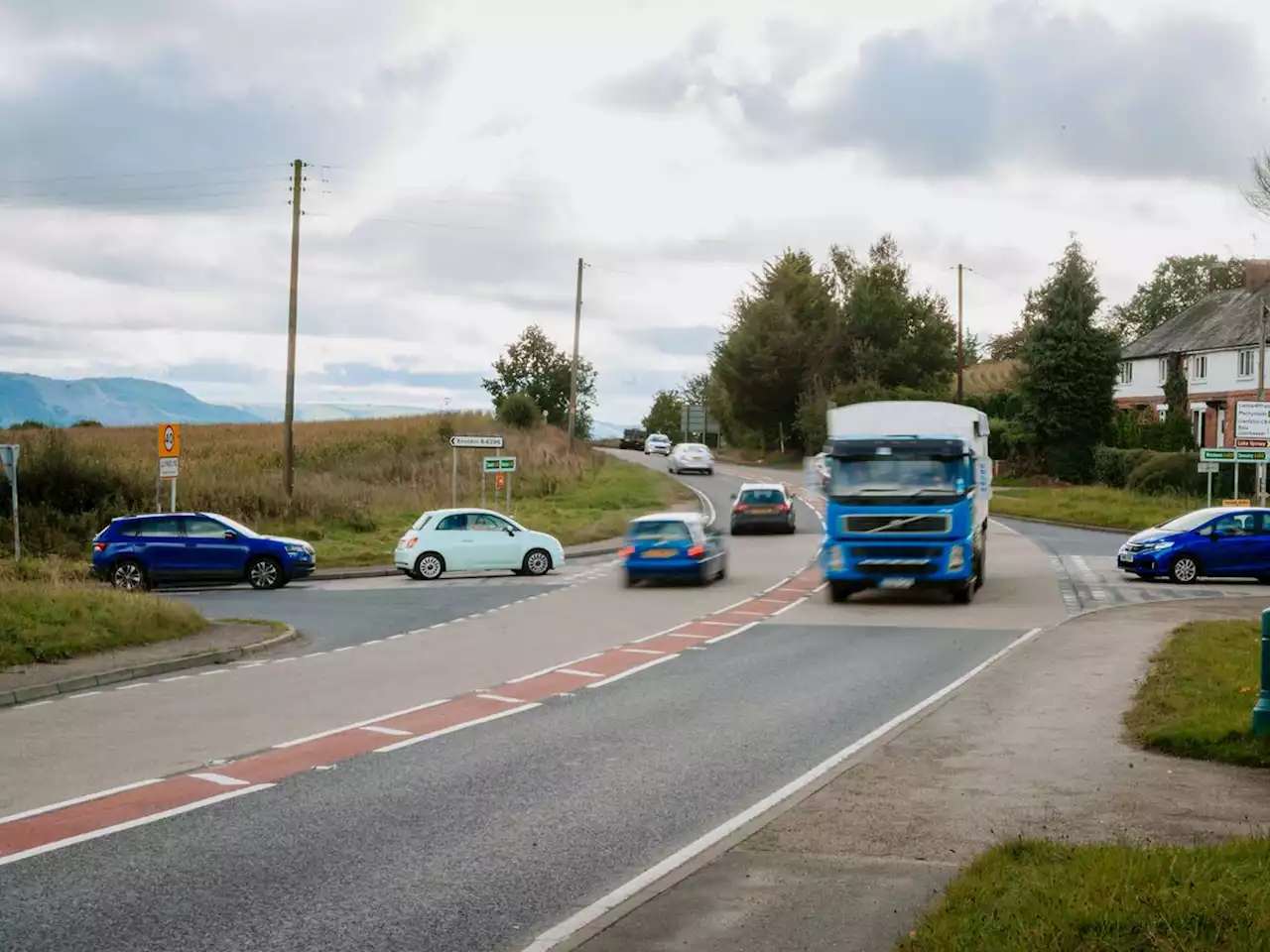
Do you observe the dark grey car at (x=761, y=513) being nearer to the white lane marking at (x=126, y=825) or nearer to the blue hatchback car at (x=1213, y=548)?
the blue hatchback car at (x=1213, y=548)

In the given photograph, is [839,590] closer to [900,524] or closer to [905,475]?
[900,524]

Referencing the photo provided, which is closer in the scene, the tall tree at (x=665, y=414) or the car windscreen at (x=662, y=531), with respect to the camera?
the car windscreen at (x=662, y=531)

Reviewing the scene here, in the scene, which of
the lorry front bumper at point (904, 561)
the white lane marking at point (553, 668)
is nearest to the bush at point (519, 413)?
the lorry front bumper at point (904, 561)

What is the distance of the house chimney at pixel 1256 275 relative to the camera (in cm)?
7406

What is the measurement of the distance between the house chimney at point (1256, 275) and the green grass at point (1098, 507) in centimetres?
2211

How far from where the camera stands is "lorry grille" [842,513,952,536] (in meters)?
24.2

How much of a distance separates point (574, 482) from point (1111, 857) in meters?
54.7

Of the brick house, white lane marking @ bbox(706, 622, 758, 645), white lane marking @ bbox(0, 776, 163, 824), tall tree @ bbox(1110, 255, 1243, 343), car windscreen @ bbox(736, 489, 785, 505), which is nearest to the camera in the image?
white lane marking @ bbox(0, 776, 163, 824)

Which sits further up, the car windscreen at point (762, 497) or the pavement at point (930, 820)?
the car windscreen at point (762, 497)

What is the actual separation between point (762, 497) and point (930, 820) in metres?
36.7

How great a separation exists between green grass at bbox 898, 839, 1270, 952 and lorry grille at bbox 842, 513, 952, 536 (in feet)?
56.5

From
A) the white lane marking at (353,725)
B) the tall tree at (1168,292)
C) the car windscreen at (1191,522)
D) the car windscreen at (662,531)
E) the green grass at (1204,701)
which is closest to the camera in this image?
the green grass at (1204,701)

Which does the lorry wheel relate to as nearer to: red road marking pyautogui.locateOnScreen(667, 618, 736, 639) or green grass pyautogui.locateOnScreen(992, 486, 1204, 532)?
red road marking pyautogui.locateOnScreen(667, 618, 736, 639)

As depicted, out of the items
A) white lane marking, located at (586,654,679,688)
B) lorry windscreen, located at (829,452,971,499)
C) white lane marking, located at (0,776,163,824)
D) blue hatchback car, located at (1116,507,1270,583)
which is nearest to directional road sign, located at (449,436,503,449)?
lorry windscreen, located at (829,452,971,499)
